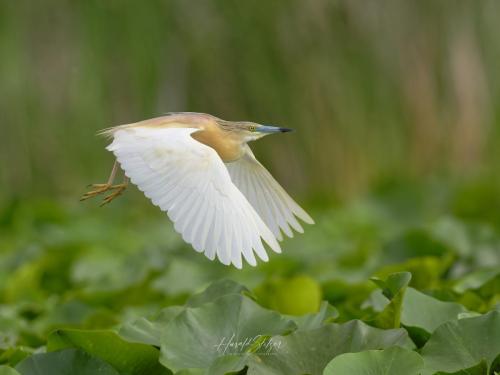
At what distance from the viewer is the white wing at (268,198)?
319 cm

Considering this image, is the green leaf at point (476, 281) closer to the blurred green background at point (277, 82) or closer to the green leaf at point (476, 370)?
the green leaf at point (476, 370)

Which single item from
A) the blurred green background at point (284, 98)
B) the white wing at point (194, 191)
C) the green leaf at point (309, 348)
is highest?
the white wing at point (194, 191)

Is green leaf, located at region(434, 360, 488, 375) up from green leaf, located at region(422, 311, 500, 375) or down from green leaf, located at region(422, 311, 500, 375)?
down

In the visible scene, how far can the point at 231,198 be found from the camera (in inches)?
107

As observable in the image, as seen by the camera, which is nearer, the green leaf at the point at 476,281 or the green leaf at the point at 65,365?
the green leaf at the point at 65,365

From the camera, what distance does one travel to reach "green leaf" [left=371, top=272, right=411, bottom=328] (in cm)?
251

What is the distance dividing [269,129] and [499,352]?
3.66 ft

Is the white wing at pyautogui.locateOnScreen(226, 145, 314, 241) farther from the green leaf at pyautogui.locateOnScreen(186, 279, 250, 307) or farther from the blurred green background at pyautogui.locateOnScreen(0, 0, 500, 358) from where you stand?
the blurred green background at pyautogui.locateOnScreen(0, 0, 500, 358)

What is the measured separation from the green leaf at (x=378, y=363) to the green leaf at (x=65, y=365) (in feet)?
1.65

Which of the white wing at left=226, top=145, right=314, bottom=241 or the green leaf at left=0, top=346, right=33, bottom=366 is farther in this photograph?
the white wing at left=226, top=145, right=314, bottom=241

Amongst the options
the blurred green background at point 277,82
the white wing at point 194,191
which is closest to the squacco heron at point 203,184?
the white wing at point 194,191

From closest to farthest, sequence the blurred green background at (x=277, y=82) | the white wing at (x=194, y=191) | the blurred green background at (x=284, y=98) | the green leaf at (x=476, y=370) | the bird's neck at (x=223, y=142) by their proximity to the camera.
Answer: the green leaf at (x=476, y=370) → the white wing at (x=194, y=191) → the bird's neck at (x=223, y=142) → the blurred green background at (x=284, y=98) → the blurred green background at (x=277, y=82)

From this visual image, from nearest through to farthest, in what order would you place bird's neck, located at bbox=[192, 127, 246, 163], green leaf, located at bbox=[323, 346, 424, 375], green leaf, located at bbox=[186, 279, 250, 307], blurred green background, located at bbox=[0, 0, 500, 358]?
green leaf, located at bbox=[323, 346, 424, 375] → green leaf, located at bbox=[186, 279, 250, 307] → bird's neck, located at bbox=[192, 127, 246, 163] → blurred green background, located at bbox=[0, 0, 500, 358]

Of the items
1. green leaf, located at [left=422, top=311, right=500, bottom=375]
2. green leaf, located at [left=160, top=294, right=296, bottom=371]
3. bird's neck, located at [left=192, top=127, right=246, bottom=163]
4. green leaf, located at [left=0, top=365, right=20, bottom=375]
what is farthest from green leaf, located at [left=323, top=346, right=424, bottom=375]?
bird's neck, located at [left=192, top=127, right=246, bottom=163]
